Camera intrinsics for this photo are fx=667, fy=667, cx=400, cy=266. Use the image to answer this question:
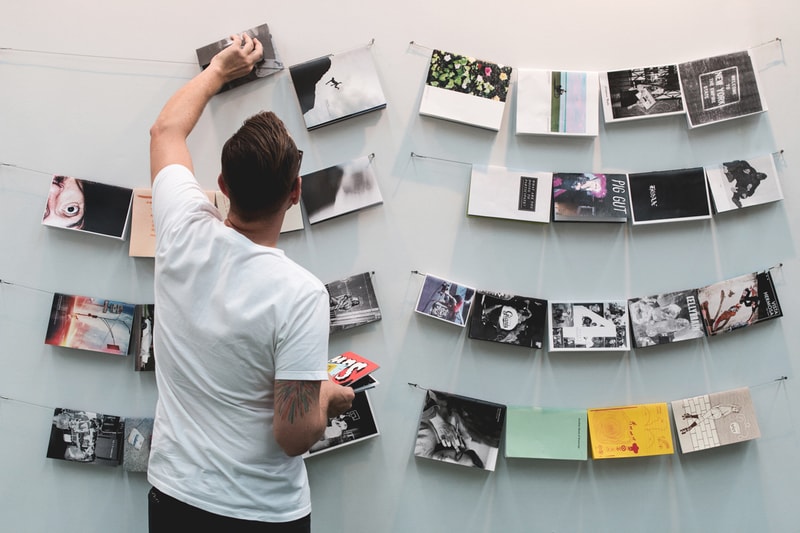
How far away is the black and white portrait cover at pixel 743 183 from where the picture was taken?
1531 mm

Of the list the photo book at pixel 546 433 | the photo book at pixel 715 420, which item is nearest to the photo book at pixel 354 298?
the photo book at pixel 546 433

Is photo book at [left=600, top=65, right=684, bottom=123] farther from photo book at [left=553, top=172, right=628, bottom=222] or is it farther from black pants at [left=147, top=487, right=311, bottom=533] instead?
black pants at [left=147, top=487, right=311, bottom=533]

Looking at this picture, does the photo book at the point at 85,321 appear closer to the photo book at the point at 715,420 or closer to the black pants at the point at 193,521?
the black pants at the point at 193,521

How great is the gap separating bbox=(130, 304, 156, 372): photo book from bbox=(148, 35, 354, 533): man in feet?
1.35

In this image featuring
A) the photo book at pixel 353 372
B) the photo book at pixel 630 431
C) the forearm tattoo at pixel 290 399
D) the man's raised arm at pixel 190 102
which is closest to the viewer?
the forearm tattoo at pixel 290 399

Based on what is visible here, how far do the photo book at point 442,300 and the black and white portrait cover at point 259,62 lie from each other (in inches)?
22.7

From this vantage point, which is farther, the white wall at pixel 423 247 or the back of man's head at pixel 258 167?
the white wall at pixel 423 247

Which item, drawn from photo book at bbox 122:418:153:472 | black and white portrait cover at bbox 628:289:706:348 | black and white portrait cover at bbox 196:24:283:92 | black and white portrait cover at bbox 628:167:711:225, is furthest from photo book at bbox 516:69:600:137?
photo book at bbox 122:418:153:472

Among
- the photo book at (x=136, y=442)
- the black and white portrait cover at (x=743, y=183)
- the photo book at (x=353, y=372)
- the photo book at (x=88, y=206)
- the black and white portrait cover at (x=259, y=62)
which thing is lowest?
the photo book at (x=136, y=442)

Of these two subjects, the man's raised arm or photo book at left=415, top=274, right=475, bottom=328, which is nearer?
the man's raised arm

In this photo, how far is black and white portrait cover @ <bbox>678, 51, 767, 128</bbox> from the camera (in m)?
1.50

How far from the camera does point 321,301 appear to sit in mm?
1031

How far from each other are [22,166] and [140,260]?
13.0 inches

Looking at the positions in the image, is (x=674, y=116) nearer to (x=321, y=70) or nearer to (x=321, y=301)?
(x=321, y=70)
